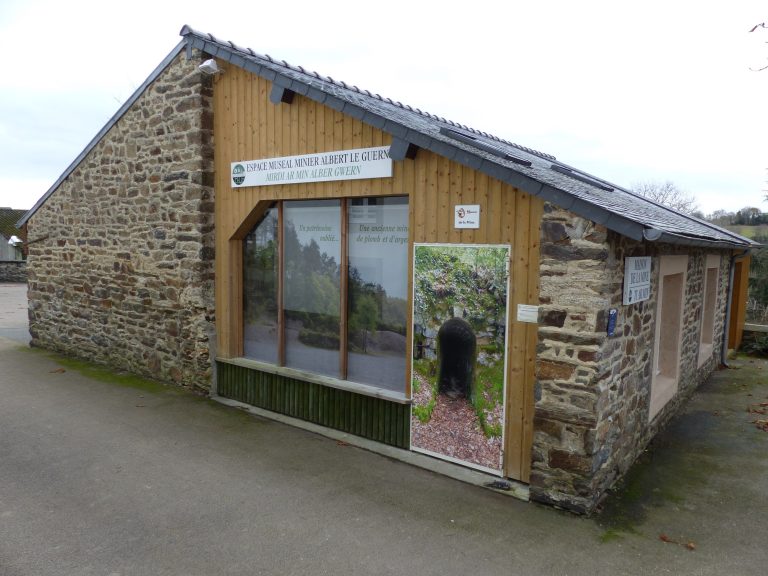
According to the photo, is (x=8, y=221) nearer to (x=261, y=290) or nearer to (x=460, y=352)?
(x=261, y=290)

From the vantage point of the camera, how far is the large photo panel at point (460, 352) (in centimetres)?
545

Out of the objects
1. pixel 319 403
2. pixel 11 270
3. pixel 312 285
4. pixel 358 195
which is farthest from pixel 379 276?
pixel 11 270

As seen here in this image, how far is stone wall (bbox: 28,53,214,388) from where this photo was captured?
26.5 ft

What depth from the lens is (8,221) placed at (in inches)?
1475

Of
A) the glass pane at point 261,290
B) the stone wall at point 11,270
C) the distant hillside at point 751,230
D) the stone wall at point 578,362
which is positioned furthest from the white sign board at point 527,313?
the stone wall at point 11,270

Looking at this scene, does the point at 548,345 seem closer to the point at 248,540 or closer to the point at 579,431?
the point at 579,431

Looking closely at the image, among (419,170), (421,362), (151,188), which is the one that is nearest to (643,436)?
(421,362)

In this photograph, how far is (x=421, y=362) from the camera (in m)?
5.98

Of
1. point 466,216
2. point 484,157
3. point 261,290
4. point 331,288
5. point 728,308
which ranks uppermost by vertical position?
point 484,157

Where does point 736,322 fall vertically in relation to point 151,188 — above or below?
below

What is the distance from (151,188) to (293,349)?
3.59m

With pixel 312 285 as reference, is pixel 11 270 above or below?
below

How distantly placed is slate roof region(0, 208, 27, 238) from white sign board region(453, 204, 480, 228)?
1498 inches

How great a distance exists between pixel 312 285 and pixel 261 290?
1.00 metres
